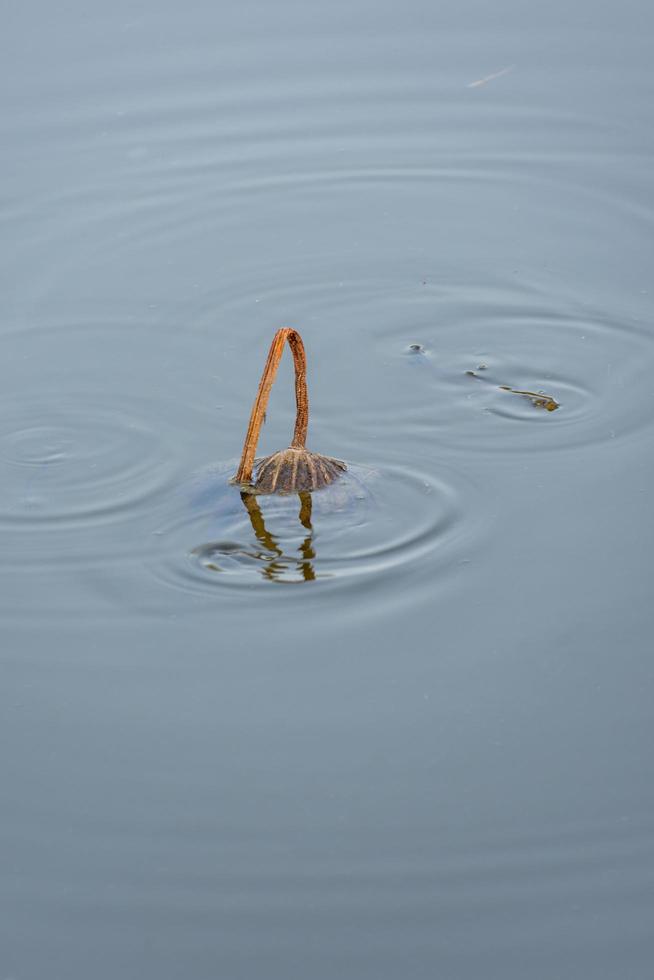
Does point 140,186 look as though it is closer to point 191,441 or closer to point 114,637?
point 191,441

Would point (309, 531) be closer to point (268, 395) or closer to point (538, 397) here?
point (268, 395)

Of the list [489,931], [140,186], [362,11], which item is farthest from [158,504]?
[362,11]

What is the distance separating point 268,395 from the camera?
4.52 metres

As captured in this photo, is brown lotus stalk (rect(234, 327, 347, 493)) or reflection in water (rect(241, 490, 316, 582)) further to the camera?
brown lotus stalk (rect(234, 327, 347, 493))

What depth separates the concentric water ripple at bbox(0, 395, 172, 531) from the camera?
15.9ft

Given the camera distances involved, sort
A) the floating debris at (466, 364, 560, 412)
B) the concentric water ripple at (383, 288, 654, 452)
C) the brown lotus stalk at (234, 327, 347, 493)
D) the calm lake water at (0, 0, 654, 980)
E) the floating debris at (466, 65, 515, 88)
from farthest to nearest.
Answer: the floating debris at (466, 65, 515, 88)
the floating debris at (466, 364, 560, 412)
the concentric water ripple at (383, 288, 654, 452)
the brown lotus stalk at (234, 327, 347, 493)
the calm lake water at (0, 0, 654, 980)

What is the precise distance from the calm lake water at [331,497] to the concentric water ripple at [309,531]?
0.02 meters

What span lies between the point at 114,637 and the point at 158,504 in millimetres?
719

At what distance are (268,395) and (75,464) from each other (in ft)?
3.16

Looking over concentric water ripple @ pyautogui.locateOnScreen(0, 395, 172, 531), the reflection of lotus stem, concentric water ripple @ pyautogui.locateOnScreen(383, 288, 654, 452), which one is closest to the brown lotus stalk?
the reflection of lotus stem

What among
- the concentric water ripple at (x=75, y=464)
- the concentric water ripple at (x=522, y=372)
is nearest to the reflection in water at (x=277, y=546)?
the concentric water ripple at (x=75, y=464)

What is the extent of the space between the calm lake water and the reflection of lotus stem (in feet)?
0.57

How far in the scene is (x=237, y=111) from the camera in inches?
316

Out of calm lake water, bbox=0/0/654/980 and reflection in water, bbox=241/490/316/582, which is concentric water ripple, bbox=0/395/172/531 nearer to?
calm lake water, bbox=0/0/654/980
